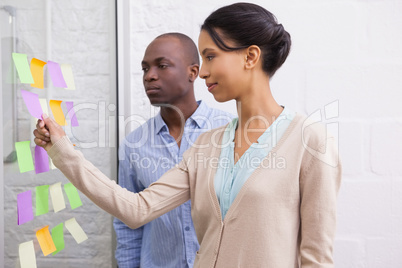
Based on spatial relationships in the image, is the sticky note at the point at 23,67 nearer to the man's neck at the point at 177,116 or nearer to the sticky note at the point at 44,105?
the sticky note at the point at 44,105

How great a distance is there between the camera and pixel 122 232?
3.82 feet

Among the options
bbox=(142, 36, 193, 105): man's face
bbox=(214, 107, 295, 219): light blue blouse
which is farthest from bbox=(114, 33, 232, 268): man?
bbox=(214, 107, 295, 219): light blue blouse

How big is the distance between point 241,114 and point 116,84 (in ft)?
2.00

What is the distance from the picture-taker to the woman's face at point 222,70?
0.81 meters

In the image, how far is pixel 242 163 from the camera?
0.81 meters

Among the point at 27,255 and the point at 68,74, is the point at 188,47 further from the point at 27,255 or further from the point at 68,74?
the point at 27,255

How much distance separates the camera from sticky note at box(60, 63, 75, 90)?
920 mm

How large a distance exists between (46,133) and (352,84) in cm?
99

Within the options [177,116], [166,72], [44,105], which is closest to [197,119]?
[177,116]

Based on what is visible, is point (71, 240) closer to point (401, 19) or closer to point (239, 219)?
point (239, 219)

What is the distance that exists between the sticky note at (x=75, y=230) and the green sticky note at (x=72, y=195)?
4 cm

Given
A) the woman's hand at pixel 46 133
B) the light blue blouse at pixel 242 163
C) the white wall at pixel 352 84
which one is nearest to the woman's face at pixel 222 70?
the light blue blouse at pixel 242 163

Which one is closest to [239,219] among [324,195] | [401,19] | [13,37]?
[324,195]

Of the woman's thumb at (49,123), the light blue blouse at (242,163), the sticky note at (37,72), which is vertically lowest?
the light blue blouse at (242,163)
